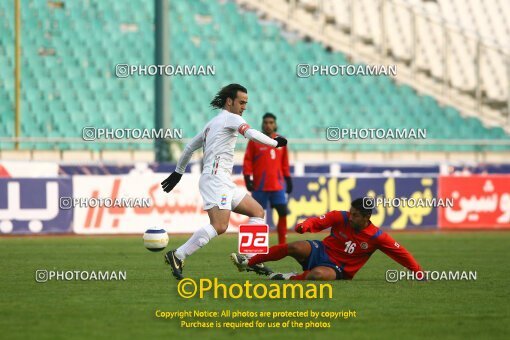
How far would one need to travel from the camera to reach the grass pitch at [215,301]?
23.2 feet

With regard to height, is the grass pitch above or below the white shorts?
below

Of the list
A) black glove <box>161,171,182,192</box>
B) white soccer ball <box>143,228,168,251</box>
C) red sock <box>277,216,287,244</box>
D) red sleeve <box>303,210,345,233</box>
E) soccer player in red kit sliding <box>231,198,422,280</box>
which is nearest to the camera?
red sleeve <box>303,210,345,233</box>

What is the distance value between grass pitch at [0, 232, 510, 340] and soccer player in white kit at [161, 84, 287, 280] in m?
0.43

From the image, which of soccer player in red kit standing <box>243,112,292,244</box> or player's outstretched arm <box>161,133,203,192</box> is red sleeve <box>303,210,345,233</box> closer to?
player's outstretched arm <box>161,133,203,192</box>

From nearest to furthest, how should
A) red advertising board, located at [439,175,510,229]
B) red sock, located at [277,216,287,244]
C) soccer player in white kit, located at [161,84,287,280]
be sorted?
1. soccer player in white kit, located at [161,84,287,280]
2. red sock, located at [277,216,287,244]
3. red advertising board, located at [439,175,510,229]

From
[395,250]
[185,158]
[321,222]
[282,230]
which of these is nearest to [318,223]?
[321,222]

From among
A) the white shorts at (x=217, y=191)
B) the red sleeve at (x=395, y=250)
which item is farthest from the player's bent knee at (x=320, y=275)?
the white shorts at (x=217, y=191)

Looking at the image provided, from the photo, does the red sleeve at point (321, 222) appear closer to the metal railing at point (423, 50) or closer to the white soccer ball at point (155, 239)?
the white soccer ball at point (155, 239)

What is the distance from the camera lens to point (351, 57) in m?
26.9

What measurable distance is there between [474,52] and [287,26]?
528cm

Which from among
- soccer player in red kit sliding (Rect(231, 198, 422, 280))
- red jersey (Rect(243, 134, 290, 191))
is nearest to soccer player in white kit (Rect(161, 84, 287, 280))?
soccer player in red kit sliding (Rect(231, 198, 422, 280))

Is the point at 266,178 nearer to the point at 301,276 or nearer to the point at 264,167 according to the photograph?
the point at 264,167

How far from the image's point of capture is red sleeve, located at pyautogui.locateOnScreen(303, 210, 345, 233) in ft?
31.6

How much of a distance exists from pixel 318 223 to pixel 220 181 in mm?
1186
